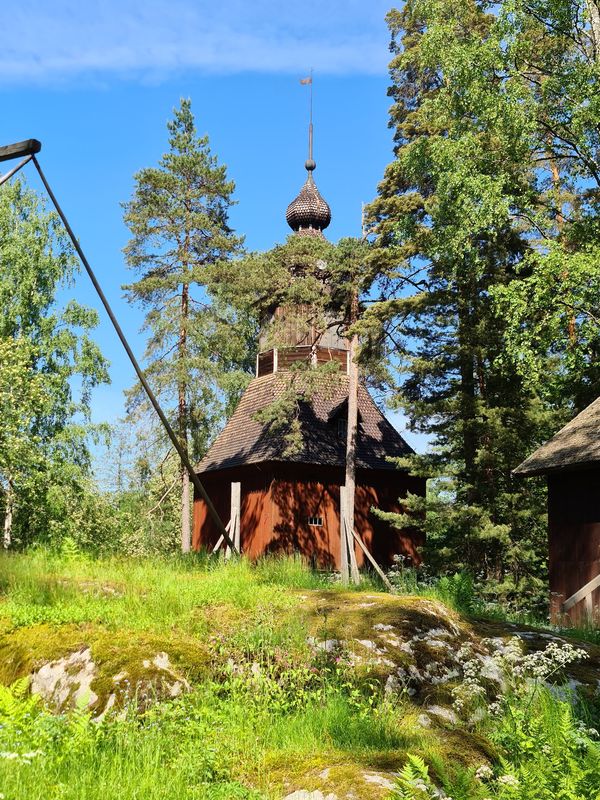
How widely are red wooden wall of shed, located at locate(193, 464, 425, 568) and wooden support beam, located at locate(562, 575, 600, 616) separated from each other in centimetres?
898

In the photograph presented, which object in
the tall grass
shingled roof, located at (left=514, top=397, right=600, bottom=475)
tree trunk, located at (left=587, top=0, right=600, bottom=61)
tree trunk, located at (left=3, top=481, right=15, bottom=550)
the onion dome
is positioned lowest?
the tall grass

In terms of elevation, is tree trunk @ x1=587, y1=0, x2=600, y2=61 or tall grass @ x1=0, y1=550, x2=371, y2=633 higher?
tree trunk @ x1=587, y1=0, x2=600, y2=61

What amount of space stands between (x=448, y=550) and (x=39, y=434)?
579 inches

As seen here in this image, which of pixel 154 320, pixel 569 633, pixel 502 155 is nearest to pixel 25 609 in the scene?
pixel 569 633

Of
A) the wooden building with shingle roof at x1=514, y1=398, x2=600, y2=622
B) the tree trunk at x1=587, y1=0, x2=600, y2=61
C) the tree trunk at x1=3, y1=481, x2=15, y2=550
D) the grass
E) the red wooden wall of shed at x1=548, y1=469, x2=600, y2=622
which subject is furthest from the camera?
the tree trunk at x1=3, y1=481, x2=15, y2=550

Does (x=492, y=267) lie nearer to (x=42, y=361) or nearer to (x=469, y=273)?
(x=469, y=273)

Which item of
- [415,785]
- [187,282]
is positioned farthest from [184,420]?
[415,785]

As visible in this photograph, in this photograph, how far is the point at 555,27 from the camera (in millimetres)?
17812

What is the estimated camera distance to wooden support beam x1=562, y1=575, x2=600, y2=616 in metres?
13.6

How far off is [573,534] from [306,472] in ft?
33.1

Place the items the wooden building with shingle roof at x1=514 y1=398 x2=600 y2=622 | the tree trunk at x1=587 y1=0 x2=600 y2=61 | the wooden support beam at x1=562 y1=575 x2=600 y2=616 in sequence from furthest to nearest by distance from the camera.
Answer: the tree trunk at x1=587 y1=0 x2=600 y2=61 < the wooden building with shingle roof at x1=514 y1=398 x2=600 y2=622 < the wooden support beam at x1=562 y1=575 x2=600 y2=616

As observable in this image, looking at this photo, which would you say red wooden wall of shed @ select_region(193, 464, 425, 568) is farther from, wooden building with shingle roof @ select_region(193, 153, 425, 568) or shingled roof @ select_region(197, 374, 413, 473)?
shingled roof @ select_region(197, 374, 413, 473)

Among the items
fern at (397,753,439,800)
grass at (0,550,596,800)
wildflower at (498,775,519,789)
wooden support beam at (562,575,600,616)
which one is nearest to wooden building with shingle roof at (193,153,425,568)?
wooden support beam at (562,575,600,616)

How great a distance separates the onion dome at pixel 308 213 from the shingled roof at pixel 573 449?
15624mm
